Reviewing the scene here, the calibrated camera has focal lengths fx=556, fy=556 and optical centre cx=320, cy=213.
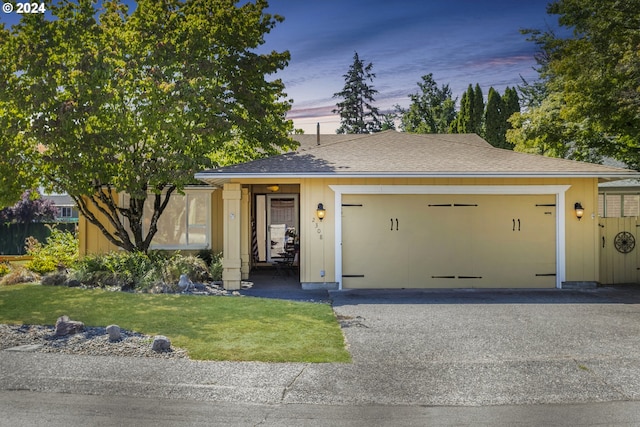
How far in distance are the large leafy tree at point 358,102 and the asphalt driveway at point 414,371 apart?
36.4 metres

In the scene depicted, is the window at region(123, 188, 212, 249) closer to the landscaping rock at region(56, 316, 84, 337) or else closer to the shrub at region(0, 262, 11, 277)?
the shrub at region(0, 262, 11, 277)

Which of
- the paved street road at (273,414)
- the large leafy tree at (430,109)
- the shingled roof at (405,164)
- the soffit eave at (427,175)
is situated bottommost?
the paved street road at (273,414)

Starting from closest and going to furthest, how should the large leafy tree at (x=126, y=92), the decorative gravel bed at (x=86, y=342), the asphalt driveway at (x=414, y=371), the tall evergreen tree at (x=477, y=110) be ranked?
1. the asphalt driveway at (x=414, y=371)
2. the decorative gravel bed at (x=86, y=342)
3. the large leafy tree at (x=126, y=92)
4. the tall evergreen tree at (x=477, y=110)

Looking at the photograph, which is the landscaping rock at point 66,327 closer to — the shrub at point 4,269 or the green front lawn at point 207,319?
the green front lawn at point 207,319


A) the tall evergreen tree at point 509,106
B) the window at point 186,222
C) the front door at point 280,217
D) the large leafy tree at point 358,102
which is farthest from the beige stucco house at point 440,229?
the large leafy tree at point 358,102

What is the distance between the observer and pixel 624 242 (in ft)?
45.2

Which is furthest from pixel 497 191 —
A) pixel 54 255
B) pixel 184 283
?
pixel 54 255

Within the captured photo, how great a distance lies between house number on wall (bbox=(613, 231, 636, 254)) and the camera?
13.7 meters

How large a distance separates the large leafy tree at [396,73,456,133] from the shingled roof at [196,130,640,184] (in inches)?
924

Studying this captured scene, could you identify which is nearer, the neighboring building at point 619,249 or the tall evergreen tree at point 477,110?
the neighboring building at point 619,249

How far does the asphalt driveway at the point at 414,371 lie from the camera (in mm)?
5277

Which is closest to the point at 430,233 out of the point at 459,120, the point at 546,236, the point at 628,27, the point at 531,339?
the point at 546,236

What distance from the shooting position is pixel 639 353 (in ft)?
22.3

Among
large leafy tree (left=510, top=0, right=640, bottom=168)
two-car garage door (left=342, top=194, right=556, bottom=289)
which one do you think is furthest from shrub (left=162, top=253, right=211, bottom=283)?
large leafy tree (left=510, top=0, right=640, bottom=168)
